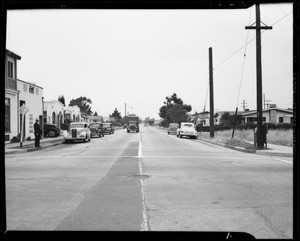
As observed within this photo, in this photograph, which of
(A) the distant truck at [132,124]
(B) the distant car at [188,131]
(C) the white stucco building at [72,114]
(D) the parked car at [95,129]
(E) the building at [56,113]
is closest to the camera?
(B) the distant car at [188,131]

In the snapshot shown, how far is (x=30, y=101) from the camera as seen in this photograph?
30.0m

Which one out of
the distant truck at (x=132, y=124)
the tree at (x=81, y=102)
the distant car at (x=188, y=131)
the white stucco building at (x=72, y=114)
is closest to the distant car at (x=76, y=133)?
the tree at (x=81, y=102)

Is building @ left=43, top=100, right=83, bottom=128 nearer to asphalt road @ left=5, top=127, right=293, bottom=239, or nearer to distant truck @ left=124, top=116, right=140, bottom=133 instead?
distant truck @ left=124, top=116, right=140, bottom=133

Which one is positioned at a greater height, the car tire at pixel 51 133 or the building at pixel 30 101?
the building at pixel 30 101

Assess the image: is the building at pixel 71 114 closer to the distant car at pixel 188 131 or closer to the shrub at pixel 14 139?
the distant car at pixel 188 131

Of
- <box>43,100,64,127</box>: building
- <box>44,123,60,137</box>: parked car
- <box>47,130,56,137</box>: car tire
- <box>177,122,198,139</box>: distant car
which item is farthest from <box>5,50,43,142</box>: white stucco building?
<box>177,122,198,139</box>: distant car

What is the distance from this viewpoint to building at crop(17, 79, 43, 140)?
91.5 feet

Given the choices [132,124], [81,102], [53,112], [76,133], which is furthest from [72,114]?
[81,102]

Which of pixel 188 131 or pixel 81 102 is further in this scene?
pixel 188 131

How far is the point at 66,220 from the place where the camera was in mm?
5203

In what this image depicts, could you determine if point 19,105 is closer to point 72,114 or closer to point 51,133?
point 51,133

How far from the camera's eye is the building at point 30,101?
27.9 m
